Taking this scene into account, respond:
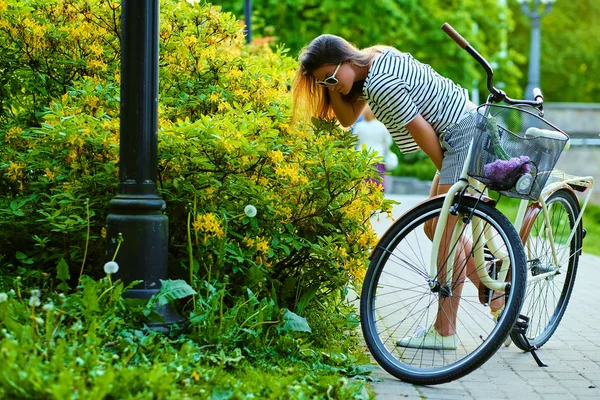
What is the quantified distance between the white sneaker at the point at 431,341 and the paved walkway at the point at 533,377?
0.23 metres

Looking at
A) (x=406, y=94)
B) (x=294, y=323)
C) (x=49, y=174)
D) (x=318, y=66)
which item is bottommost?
(x=294, y=323)

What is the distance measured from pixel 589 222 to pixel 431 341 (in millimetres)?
12842

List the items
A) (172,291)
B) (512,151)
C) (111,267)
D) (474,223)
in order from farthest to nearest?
(474,223) < (512,151) < (172,291) < (111,267)

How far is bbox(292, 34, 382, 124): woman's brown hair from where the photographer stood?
14.9ft

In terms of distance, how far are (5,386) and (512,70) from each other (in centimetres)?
2973

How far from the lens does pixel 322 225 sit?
459 cm

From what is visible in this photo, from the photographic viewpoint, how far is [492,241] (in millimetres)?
4316

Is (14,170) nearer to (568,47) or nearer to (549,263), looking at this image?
(549,263)

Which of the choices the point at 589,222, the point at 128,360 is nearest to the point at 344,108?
the point at 128,360

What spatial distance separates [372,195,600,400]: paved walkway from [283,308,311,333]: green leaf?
40cm

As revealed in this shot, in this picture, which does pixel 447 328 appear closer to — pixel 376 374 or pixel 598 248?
pixel 376 374

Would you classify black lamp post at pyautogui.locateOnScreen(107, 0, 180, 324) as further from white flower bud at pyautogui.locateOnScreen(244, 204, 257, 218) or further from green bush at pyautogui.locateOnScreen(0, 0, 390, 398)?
white flower bud at pyautogui.locateOnScreen(244, 204, 257, 218)

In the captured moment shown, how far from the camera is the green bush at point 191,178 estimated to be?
427cm

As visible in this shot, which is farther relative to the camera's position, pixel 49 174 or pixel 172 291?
pixel 49 174
